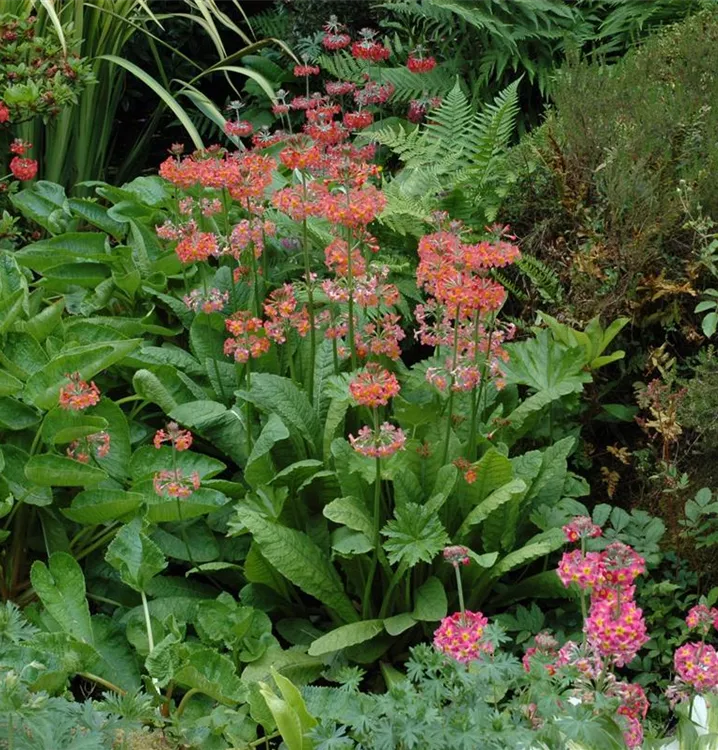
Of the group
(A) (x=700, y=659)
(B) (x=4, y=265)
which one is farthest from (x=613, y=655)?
(B) (x=4, y=265)

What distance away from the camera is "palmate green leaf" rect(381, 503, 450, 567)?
282 cm

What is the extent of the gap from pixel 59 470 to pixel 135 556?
302 millimetres

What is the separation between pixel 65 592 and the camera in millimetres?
3000

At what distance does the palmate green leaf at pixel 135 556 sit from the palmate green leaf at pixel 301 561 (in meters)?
0.25

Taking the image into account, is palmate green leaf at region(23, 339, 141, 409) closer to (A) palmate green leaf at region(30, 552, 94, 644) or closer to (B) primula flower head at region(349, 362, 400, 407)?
(A) palmate green leaf at region(30, 552, 94, 644)

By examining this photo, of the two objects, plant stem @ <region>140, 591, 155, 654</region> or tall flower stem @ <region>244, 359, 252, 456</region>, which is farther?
tall flower stem @ <region>244, 359, 252, 456</region>

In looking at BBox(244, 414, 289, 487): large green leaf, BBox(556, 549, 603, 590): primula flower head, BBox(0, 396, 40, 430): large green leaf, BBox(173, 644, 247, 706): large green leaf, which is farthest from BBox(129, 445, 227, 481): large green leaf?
BBox(556, 549, 603, 590): primula flower head

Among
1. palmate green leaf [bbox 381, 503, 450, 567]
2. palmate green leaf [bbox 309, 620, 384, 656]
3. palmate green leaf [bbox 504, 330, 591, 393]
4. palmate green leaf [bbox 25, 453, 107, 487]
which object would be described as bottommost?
palmate green leaf [bbox 309, 620, 384, 656]

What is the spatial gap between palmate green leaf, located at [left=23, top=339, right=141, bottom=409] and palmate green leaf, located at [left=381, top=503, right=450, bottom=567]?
98 centimetres

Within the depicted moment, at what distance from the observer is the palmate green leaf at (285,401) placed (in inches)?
129

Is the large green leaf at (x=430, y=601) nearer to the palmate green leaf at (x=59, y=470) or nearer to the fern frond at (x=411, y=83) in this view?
the palmate green leaf at (x=59, y=470)

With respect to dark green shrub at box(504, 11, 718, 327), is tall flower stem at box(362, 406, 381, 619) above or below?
below

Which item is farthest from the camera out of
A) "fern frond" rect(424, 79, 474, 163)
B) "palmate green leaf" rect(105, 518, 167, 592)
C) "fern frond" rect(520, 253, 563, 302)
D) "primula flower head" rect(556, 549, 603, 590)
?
"fern frond" rect(424, 79, 474, 163)

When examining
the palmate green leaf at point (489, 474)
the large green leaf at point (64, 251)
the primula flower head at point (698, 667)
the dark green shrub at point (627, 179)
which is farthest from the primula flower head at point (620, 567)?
the large green leaf at point (64, 251)
